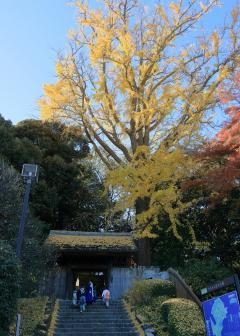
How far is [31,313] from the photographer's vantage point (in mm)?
12484

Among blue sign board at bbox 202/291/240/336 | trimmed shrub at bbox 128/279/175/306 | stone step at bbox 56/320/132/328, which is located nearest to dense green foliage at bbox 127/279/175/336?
trimmed shrub at bbox 128/279/175/306

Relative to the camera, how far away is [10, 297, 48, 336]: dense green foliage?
11.0 metres

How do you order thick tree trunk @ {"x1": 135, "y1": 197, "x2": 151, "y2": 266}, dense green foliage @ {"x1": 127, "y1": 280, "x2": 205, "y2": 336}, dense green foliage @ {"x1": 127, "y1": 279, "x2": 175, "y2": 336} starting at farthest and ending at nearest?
thick tree trunk @ {"x1": 135, "y1": 197, "x2": 151, "y2": 266} < dense green foliage @ {"x1": 127, "y1": 279, "x2": 175, "y2": 336} < dense green foliage @ {"x1": 127, "y1": 280, "x2": 205, "y2": 336}

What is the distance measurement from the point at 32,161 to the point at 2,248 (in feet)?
38.7

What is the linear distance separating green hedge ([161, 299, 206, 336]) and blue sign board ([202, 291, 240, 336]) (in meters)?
3.95

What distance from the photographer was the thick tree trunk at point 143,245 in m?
18.6

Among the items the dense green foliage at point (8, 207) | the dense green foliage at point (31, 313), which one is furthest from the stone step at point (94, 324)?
the dense green foliage at point (8, 207)

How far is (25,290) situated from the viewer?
49.0ft

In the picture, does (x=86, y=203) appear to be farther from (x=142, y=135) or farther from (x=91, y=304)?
(x=91, y=304)

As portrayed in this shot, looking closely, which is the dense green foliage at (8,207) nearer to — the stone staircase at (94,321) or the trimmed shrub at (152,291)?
the stone staircase at (94,321)

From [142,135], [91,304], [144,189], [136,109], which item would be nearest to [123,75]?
[136,109]

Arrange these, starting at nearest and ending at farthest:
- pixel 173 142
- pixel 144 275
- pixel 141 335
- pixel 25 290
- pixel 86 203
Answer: pixel 141 335, pixel 25 290, pixel 144 275, pixel 173 142, pixel 86 203

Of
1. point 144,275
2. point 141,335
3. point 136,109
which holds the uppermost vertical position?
point 136,109

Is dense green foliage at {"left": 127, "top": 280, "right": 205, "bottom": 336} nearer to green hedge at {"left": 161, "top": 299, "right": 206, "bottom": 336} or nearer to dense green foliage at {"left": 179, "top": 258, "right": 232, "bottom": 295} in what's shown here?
green hedge at {"left": 161, "top": 299, "right": 206, "bottom": 336}
